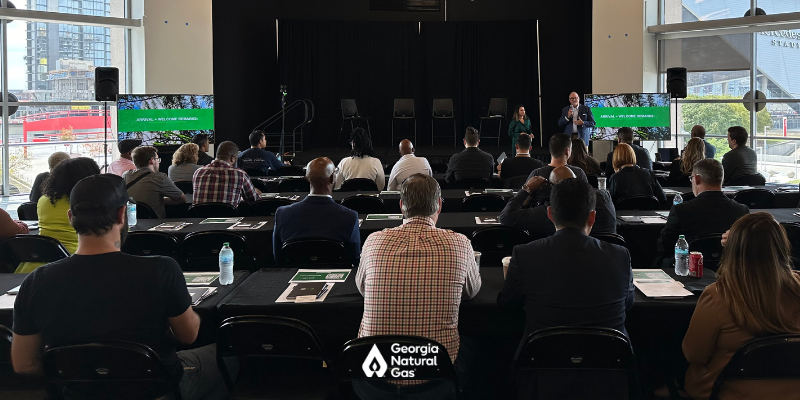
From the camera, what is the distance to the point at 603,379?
234 cm

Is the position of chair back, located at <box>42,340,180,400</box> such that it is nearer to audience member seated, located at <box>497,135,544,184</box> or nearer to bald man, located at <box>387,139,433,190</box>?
bald man, located at <box>387,139,433,190</box>

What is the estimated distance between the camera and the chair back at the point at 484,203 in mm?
5950

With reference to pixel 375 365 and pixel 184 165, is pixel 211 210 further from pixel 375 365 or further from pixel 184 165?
pixel 375 365

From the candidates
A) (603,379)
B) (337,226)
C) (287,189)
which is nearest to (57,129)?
(287,189)

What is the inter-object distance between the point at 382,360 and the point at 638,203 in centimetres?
425

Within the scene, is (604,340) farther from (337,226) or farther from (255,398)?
(337,226)

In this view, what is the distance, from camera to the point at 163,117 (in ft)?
39.0

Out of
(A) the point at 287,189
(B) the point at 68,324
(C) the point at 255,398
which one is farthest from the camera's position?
(A) the point at 287,189

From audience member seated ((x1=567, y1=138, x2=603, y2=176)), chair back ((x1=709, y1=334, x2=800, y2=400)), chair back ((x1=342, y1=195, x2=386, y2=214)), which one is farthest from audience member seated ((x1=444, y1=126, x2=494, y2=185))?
chair back ((x1=709, y1=334, x2=800, y2=400))

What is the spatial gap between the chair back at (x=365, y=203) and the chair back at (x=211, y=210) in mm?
990

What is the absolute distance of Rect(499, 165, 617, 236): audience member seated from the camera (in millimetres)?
4332

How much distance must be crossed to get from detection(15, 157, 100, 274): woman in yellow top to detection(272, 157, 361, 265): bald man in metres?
1.11

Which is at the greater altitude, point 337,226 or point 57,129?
point 57,129

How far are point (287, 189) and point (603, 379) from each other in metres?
5.69
